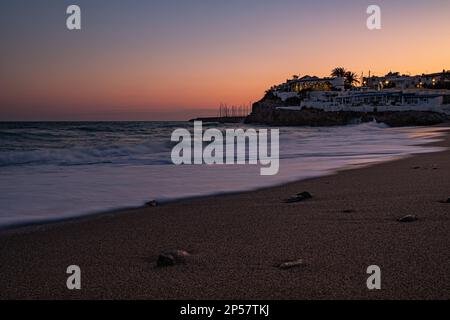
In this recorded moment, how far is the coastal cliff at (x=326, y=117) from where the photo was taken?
190ft

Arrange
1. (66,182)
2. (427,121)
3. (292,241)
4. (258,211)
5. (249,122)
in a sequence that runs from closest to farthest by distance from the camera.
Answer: (292,241)
(258,211)
(66,182)
(427,121)
(249,122)

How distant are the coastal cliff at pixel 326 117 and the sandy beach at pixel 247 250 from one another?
56.3 metres

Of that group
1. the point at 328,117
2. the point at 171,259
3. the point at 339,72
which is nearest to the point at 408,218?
the point at 171,259

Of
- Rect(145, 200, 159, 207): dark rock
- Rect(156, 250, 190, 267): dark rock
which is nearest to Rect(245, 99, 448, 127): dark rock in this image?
Rect(145, 200, 159, 207): dark rock

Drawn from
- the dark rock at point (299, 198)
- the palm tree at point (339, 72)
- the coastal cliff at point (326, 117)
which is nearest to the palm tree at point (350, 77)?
the palm tree at point (339, 72)

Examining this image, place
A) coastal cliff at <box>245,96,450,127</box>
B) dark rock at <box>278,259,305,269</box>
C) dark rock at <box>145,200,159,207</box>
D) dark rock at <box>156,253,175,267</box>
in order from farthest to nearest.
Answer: coastal cliff at <box>245,96,450,127</box>
dark rock at <box>145,200,159,207</box>
dark rock at <box>156,253,175,267</box>
dark rock at <box>278,259,305,269</box>

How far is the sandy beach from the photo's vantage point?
2.63m

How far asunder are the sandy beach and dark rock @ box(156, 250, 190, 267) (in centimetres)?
6

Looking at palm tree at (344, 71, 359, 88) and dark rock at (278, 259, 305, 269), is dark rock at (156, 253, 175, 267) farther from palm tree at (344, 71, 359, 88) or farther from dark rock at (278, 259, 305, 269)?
palm tree at (344, 71, 359, 88)

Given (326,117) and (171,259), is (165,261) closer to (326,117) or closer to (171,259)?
(171,259)

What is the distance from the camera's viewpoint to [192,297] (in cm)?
254
